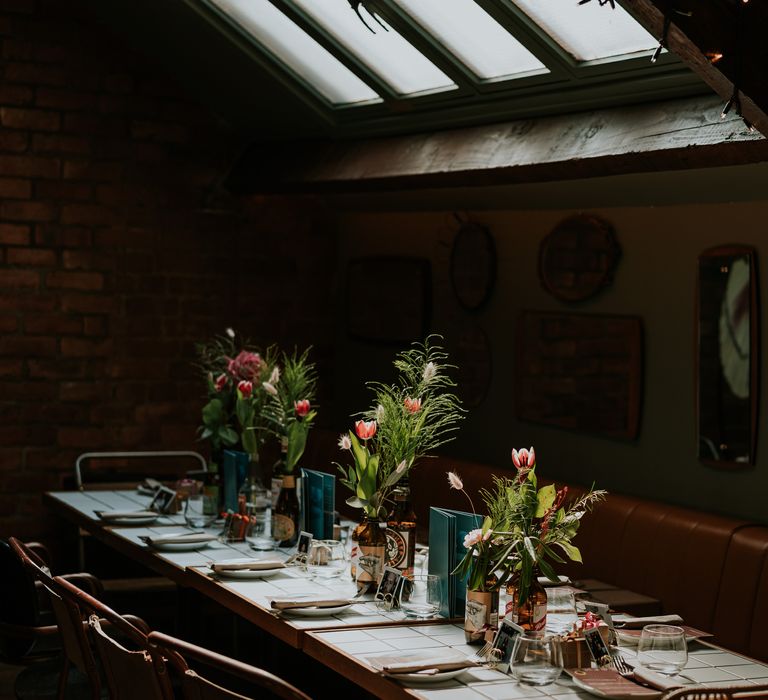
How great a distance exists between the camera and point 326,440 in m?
6.84

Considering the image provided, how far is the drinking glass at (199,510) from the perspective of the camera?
4793mm

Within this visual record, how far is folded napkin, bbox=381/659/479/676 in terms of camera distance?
9.57ft

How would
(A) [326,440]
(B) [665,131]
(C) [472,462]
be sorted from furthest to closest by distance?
(A) [326,440] → (C) [472,462] → (B) [665,131]

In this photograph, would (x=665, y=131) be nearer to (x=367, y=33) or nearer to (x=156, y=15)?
(x=367, y=33)

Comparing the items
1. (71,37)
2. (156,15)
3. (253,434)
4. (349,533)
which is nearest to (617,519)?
(349,533)

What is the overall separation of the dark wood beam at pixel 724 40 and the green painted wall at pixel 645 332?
1041 mm

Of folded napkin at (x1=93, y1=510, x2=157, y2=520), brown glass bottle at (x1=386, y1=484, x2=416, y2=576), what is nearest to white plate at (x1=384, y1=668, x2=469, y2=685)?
brown glass bottle at (x1=386, y1=484, x2=416, y2=576)

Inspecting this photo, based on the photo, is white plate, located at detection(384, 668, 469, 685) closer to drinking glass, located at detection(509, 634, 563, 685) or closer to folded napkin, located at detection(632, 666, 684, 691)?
drinking glass, located at detection(509, 634, 563, 685)

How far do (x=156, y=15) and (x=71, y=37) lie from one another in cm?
73

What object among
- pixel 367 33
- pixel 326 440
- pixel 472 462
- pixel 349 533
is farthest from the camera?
pixel 326 440

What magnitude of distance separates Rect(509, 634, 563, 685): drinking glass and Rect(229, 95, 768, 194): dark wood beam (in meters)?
1.77

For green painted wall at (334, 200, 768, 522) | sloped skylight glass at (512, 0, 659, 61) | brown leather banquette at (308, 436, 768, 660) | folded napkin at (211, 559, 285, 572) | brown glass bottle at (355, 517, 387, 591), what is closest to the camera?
brown glass bottle at (355, 517, 387, 591)

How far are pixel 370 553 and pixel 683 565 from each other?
1.28m

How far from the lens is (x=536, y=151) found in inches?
191
